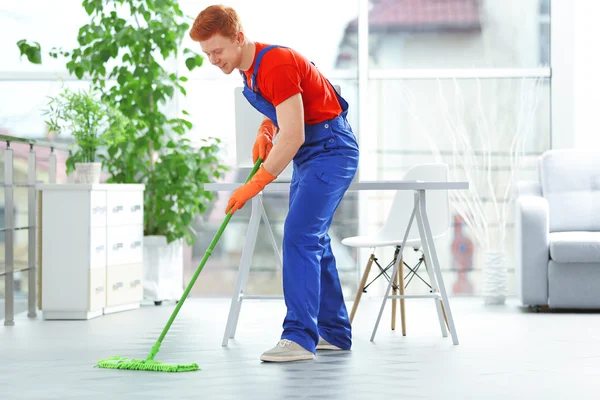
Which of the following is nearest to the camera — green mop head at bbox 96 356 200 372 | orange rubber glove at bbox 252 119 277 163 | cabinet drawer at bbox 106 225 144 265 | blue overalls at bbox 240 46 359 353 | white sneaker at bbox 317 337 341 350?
green mop head at bbox 96 356 200 372

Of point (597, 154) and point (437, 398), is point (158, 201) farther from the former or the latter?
point (437, 398)

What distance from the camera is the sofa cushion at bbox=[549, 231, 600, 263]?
4551mm

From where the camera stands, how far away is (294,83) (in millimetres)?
2824

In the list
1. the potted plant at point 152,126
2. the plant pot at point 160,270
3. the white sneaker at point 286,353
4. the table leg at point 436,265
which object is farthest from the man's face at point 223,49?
the plant pot at point 160,270

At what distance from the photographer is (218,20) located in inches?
109

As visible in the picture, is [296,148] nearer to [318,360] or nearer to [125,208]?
[318,360]

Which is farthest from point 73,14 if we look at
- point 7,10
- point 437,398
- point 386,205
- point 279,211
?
point 437,398

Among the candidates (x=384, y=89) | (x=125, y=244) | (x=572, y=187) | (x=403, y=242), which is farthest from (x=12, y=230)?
(x=572, y=187)

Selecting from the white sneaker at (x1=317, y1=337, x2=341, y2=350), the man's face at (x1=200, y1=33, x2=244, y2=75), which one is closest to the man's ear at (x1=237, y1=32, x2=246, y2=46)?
the man's face at (x1=200, y1=33, x2=244, y2=75)

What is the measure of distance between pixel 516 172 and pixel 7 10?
11.2 feet

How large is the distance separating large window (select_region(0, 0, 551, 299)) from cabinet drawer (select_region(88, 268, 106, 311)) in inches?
48.4

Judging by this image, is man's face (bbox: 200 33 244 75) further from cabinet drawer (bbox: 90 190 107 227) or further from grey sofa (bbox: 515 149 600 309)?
grey sofa (bbox: 515 149 600 309)

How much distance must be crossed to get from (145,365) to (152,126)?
8.65 feet

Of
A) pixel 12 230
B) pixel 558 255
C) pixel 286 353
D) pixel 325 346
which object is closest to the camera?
pixel 286 353
